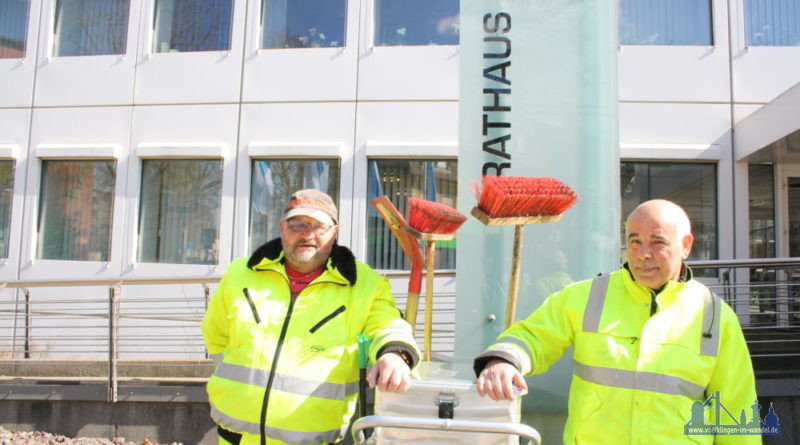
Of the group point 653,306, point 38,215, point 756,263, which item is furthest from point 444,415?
point 38,215

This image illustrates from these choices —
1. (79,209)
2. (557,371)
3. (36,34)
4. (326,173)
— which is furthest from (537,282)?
(36,34)

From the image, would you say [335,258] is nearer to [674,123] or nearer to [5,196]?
[674,123]

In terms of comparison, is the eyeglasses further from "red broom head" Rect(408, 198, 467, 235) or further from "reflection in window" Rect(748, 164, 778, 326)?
"reflection in window" Rect(748, 164, 778, 326)

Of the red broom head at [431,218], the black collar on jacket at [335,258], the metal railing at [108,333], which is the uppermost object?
the red broom head at [431,218]

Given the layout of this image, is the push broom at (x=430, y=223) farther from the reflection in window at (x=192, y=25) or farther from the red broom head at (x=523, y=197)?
the reflection in window at (x=192, y=25)

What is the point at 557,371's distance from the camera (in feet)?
8.54

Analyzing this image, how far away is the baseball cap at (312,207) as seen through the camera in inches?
89.5

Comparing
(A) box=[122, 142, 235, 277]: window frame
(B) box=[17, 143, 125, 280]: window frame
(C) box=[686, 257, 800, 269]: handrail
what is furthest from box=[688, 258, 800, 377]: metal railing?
(B) box=[17, 143, 125, 280]: window frame

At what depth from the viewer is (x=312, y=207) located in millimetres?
2291

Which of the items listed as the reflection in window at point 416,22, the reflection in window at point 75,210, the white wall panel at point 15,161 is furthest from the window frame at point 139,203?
the reflection in window at point 416,22

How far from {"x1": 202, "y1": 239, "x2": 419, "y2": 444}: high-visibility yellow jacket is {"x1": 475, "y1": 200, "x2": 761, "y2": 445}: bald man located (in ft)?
1.61

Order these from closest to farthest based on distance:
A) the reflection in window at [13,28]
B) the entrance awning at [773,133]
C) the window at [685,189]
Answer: the entrance awning at [773,133] < the window at [685,189] < the reflection in window at [13,28]

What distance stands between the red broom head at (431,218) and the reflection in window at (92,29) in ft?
24.1

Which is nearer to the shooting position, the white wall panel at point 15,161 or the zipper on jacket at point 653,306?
the zipper on jacket at point 653,306
